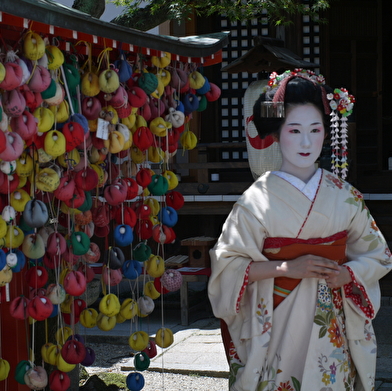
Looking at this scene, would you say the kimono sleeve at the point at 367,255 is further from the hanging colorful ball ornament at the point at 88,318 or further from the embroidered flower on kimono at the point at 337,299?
the hanging colorful ball ornament at the point at 88,318

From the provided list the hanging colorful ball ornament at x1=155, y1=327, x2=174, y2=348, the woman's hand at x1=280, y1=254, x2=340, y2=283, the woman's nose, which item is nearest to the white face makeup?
the woman's nose

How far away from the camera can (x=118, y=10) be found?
32.9 ft

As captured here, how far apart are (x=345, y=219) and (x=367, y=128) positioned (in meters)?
7.88

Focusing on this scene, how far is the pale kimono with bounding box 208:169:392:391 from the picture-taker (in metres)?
3.15

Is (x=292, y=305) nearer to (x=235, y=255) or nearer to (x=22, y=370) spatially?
(x=235, y=255)

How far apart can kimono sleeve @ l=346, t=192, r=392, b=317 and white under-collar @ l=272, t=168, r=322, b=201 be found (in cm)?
28

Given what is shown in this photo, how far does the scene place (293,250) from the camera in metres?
3.16

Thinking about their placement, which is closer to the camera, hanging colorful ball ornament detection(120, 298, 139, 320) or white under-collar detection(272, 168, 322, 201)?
white under-collar detection(272, 168, 322, 201)

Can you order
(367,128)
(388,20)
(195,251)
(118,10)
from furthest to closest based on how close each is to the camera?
1. (388,20)
2. (367,128)
3. (118,10)
4. (195,251)

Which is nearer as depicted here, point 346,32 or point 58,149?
point 58,149

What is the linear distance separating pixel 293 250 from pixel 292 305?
0.96 ft

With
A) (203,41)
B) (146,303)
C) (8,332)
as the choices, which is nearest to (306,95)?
(203,41)

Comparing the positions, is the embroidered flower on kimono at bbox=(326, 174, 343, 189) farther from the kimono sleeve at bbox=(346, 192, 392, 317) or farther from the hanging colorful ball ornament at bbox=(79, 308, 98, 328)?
the hanging colorful ball ornament at bbox=(79, 308, 98, 328)

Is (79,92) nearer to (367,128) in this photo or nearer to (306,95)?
(306,95)
